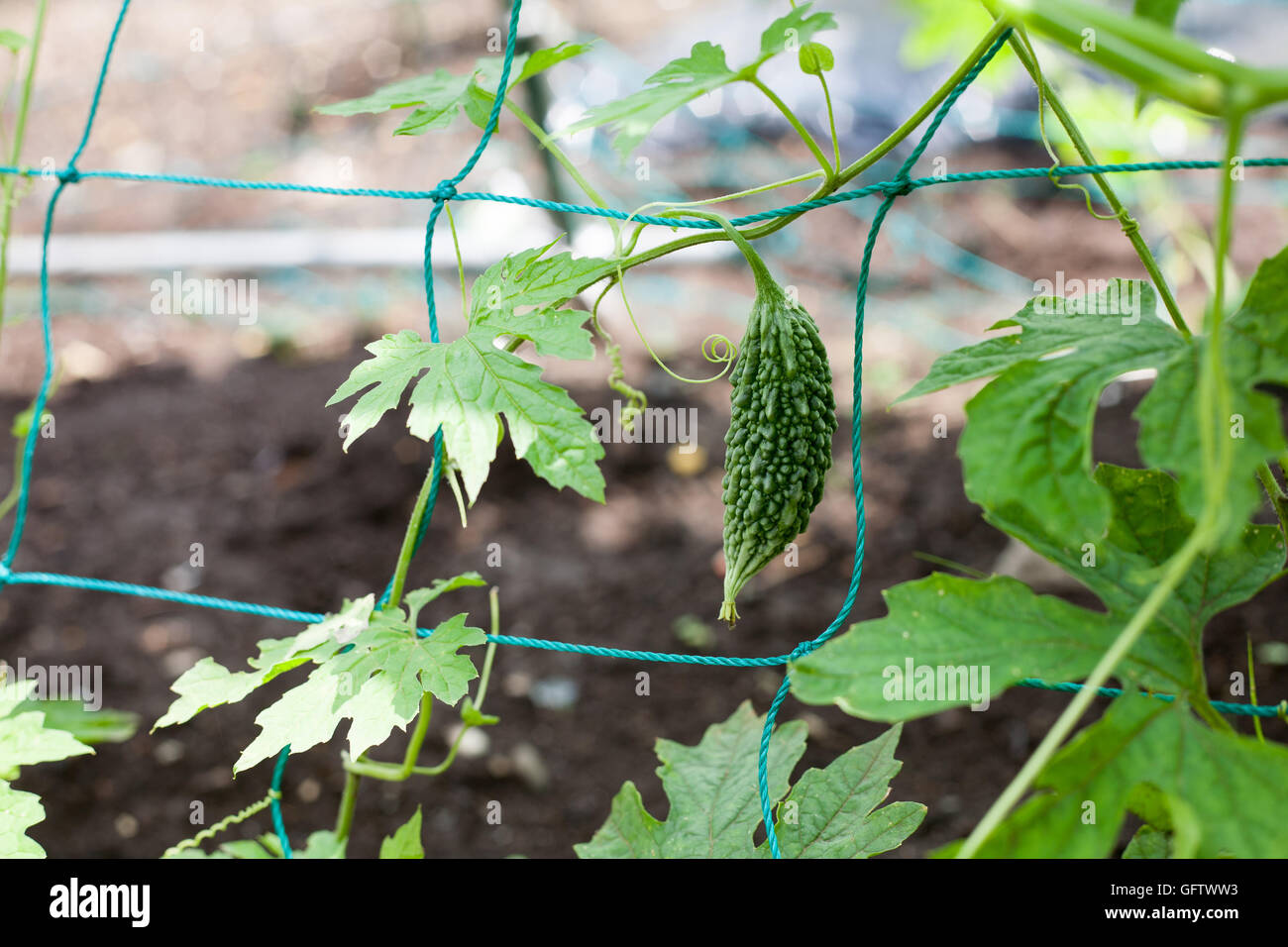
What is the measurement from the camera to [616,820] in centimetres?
125

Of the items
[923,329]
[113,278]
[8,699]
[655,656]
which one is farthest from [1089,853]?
[113,278]

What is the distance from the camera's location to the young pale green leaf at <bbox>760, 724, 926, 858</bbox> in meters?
1.14

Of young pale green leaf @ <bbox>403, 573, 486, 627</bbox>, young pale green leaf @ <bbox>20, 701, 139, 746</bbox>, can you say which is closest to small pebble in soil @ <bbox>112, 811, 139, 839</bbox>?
young pale green leaf @ <bbox>20, 701, 139, 746</bbox>

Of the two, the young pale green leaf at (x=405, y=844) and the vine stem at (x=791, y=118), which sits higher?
the vine stem at (x=791, y=118)

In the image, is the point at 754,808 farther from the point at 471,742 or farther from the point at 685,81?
the point at 471,742

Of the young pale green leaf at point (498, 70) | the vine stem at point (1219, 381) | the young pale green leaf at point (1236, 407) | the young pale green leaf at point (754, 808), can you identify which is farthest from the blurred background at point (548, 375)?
the vine stem at point (1219, 381)

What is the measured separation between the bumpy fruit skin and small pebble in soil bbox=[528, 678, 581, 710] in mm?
1461

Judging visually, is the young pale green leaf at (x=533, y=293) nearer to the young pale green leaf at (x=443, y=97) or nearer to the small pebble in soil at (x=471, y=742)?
the young pale green leaf at (x=443, y=97)
